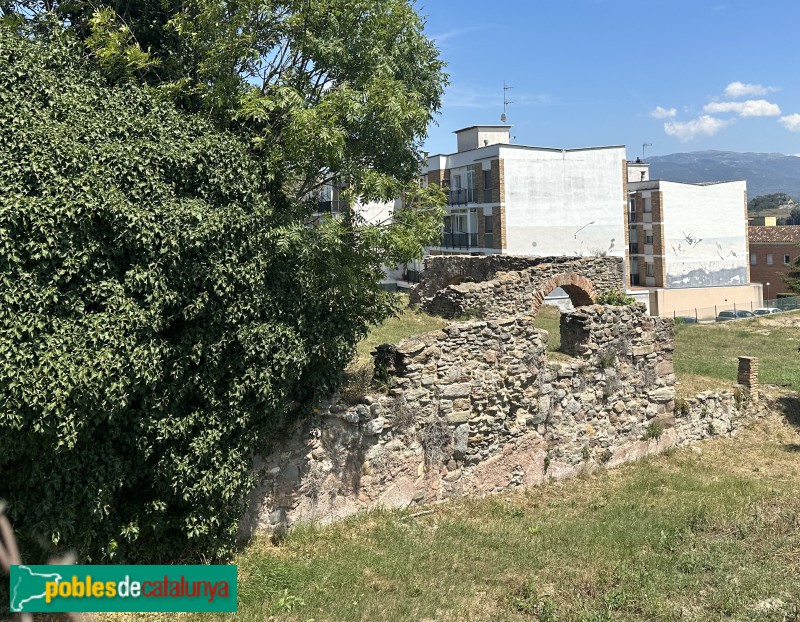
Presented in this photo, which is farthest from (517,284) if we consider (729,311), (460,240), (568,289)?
(729,311)

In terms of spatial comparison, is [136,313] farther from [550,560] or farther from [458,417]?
[550,560]

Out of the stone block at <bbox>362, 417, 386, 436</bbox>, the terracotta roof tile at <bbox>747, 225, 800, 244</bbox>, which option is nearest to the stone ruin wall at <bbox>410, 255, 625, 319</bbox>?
the stone block at <bbox>362, 417, 386, 436</bbox>

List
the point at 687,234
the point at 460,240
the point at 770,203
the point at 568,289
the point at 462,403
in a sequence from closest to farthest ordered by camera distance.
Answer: the point at 462,403 → the point at 568,289 → the point at 460,240 → the point at 687,234 → the point at 770,203

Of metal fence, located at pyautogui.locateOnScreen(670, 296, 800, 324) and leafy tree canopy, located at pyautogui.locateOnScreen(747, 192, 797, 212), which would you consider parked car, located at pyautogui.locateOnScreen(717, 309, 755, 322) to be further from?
leafy tree canopy, located at pyautogui.locateOnScreen(747, 192, 797, 212)

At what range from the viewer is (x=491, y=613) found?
8.34 m

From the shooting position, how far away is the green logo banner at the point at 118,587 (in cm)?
421

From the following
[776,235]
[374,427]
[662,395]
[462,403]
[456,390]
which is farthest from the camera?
[776,235]

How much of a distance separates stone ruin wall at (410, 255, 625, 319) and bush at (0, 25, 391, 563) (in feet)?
31.7

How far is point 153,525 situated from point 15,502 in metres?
1.69

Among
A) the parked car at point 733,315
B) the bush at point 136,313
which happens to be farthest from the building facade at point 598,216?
the bush at point 136,313

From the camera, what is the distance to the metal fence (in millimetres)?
41719

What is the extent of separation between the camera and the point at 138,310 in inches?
306

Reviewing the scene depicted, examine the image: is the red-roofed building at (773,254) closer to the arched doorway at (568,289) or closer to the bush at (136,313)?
the arched doorway at (568,289)

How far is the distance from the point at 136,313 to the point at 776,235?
223 ft
